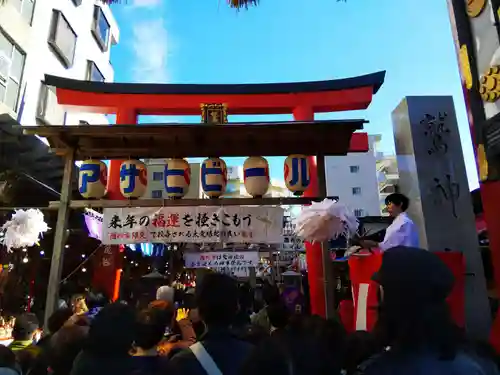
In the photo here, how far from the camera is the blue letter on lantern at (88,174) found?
7148 millimetres

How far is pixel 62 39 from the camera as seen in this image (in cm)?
1470

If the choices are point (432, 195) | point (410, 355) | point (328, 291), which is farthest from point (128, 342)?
point (432, 195)

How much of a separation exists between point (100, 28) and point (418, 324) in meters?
21.2

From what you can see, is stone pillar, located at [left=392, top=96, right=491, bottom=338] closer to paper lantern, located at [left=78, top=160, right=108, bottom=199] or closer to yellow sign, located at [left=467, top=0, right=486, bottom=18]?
yellow sign, located at [left=467, top=0, right=486, bottom=18]

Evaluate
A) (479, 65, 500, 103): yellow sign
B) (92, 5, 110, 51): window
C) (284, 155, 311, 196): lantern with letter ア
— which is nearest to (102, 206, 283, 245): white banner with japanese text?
(284, 155, 311, 196): lantern with letter ア

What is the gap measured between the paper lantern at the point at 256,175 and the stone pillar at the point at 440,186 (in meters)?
3.13

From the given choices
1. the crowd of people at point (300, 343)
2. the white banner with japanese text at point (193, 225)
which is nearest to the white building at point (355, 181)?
the white banner with japanese text at point (193, 225)

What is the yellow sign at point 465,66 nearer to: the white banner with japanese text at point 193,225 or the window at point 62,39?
the white banner with japanese text at point 193,225

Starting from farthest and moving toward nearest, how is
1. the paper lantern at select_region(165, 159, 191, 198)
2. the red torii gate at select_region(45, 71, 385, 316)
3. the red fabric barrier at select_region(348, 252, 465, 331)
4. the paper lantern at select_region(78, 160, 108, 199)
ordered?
the red torii gate at select_region(45, 71, 385, 316) < the paper lantern at select_region(165, 159, 191, 198) < the paper lantern at select_region(78, 160, 108, 199) < the red fabric barrier at select_region(348, 252, 465, 331)

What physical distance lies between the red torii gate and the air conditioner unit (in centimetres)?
151

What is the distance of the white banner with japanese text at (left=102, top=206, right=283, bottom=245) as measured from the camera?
7.27m

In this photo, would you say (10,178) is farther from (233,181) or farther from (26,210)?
(233,181)

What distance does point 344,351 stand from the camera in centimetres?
297

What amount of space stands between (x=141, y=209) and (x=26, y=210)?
2.63m
